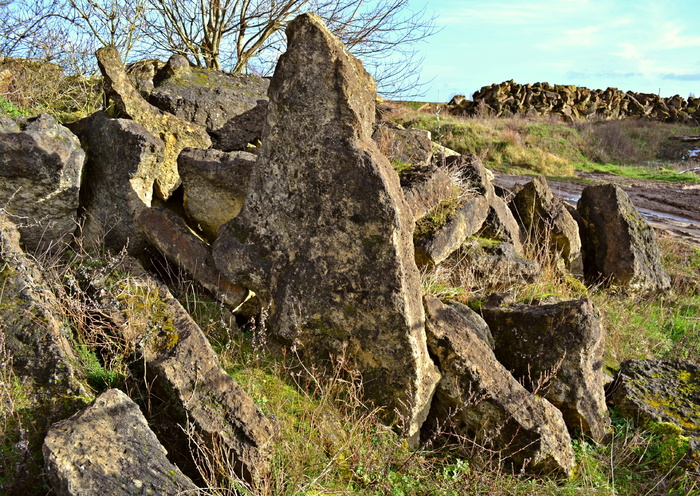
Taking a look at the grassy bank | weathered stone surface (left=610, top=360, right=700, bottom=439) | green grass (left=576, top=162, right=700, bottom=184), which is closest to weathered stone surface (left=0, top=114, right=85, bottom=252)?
→ weathered stone surface (left=610, top=360, right=700, bottom=439)

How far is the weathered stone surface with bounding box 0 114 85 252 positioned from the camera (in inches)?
183

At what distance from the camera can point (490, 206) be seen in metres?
6.50

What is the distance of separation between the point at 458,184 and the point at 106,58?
360 centimetres

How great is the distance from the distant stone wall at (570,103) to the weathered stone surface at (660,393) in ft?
81.5

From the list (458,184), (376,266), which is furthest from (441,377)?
(458,184)

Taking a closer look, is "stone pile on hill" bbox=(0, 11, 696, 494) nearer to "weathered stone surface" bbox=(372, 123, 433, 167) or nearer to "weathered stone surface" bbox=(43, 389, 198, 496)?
"weathered stone surface" bbox=(43, 389, 198, 496)

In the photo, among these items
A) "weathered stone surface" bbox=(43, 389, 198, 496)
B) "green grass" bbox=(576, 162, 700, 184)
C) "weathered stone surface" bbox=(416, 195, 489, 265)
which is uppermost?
"green grass" bbox=(576, 162, 700, 184)

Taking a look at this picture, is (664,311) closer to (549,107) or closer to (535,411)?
(535,411)

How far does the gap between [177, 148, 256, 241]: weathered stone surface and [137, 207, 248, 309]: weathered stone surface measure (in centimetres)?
36

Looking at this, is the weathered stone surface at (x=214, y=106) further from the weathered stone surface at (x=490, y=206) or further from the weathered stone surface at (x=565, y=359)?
the weathered stone surface at (x=565, y=359)

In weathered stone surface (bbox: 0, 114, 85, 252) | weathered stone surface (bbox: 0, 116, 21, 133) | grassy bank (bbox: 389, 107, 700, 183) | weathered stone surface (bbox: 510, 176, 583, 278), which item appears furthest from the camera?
grassy bank (bbox: 389, 107, 700, 183)

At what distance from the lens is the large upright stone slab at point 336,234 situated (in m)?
3.90

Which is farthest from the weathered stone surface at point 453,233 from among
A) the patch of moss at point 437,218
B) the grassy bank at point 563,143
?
the grassy bank at point 563,143

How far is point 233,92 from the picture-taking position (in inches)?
260
